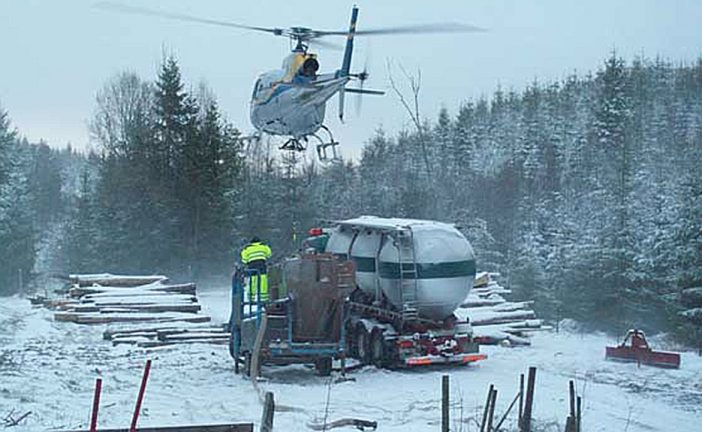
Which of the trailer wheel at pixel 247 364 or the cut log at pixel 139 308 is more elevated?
the cut log at pixel 139 308

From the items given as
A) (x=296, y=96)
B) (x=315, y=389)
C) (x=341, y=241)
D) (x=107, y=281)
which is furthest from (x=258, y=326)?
(x=107, y=281)

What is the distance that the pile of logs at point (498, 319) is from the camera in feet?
76.5

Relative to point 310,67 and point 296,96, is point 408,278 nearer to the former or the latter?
point 296,96

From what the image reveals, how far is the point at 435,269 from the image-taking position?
18.1 m

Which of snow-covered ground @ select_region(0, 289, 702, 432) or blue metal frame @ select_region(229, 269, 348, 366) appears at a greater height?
blue metal frame @ select_region(229, 269, 348, 366)

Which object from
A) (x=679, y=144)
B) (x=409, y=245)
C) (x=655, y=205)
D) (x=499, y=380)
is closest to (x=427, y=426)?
(x=499, y=380)

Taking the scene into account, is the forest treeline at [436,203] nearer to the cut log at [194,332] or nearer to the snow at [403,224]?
the snow at [403,224]

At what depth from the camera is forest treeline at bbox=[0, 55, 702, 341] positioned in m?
31.7

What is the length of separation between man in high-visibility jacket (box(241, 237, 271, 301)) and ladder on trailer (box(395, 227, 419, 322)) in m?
2.74

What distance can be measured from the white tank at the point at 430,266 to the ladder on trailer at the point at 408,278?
0.07 metres

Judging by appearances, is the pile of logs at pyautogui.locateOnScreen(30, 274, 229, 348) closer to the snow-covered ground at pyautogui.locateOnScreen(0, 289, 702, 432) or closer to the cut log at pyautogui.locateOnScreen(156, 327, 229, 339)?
the cut log at pyautogui.locateOnScreen(156, 327, 229, 339)

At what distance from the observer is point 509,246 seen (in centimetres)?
5009

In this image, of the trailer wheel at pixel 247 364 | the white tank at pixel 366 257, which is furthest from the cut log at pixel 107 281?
the trailer wheel at pixel 247 364

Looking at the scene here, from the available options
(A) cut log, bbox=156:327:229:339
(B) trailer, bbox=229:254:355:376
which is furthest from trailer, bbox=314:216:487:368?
(A) cut log, bbox=156:327:229:339
